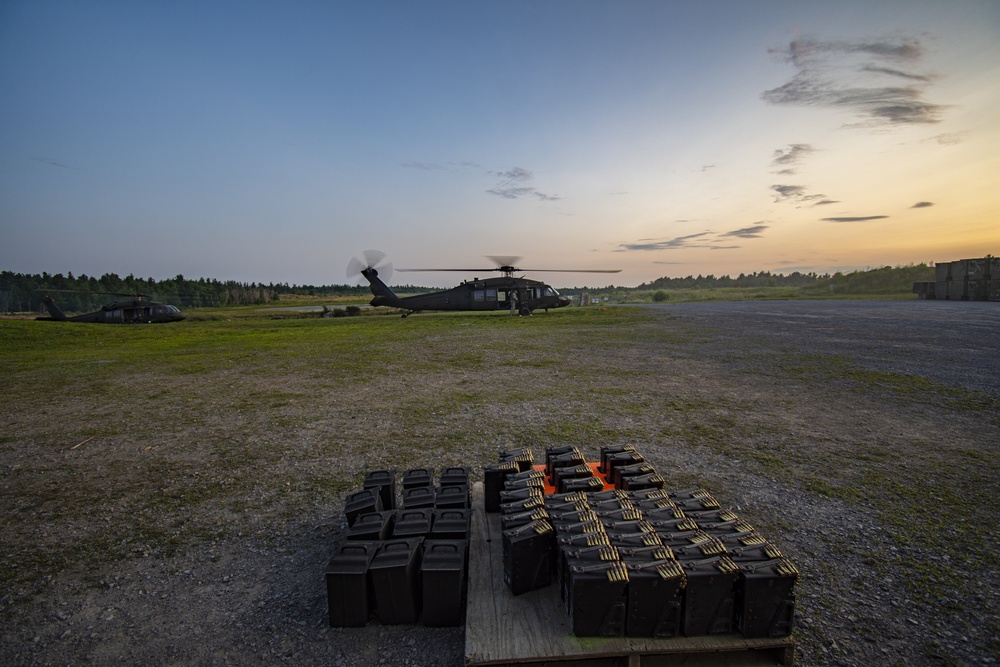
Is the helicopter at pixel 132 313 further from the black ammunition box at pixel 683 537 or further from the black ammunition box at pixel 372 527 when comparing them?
the black ammunition box at pixel 683 537

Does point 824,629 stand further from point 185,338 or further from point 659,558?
point 185,338

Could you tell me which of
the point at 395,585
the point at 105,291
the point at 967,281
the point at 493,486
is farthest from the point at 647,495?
the point at 105,291

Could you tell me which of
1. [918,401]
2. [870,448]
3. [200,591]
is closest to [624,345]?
[918,401]

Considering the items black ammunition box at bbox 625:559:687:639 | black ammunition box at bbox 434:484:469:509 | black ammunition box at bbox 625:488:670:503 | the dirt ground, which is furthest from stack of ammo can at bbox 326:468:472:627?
black ammunition box at bbox 625:488:670:503

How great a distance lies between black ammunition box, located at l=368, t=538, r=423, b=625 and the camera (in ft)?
10.3

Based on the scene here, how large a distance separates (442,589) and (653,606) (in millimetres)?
1477

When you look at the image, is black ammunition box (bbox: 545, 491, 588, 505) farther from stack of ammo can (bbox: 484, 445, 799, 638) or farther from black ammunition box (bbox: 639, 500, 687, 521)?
black ammunition box (bbox: 639, 500, 687, 521)

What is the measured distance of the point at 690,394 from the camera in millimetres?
9414

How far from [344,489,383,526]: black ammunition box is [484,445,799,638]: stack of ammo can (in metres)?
1.26

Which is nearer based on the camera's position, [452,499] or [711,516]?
[711,516]

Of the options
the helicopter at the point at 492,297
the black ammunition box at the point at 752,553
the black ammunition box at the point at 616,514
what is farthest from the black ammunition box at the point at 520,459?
the helicopter at the point at 492,297

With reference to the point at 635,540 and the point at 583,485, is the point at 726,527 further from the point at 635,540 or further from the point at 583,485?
the point at 583,485

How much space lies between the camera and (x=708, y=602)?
2725 mm

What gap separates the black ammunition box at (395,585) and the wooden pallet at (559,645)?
478 millimetres
